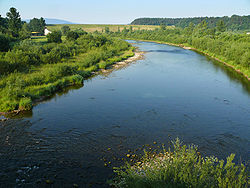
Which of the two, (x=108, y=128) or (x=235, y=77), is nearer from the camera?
(x=108, y=128)

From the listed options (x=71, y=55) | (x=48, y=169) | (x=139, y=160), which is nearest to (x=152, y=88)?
(x=139, y=160)

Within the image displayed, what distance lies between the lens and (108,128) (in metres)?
16.3

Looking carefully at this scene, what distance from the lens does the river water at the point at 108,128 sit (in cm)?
1159

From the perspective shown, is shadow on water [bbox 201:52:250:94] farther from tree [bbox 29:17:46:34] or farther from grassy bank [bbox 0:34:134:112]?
tree [bbox 29:17:46:34]

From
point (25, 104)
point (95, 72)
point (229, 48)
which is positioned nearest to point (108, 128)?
point (25, 104)

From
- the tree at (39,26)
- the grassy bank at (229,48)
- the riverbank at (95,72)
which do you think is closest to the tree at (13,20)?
the tree at (39,26)

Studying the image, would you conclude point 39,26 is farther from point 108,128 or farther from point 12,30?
point 108,128

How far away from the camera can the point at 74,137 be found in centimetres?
1492

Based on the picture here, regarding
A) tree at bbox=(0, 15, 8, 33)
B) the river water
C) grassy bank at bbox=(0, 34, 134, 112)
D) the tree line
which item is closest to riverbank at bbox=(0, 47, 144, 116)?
grassy bank at bbox=(0, 34, 134, 112)

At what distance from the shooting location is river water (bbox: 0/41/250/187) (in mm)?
11586

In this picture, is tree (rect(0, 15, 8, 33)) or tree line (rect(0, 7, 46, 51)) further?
tree (rect(0, 15, 8, 33))

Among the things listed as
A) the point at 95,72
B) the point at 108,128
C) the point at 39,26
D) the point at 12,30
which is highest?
the point at 39,26

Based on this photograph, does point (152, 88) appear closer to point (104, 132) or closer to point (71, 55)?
point (104, 132)

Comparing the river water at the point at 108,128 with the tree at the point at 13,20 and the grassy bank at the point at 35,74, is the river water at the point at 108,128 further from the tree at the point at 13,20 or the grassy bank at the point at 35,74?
the tree at the point at 13,20
